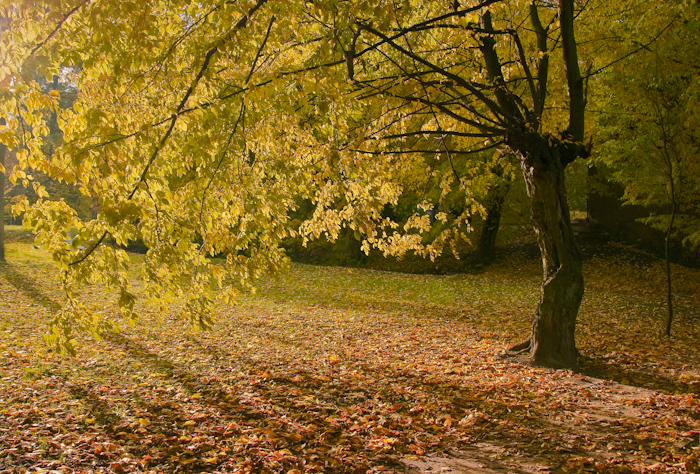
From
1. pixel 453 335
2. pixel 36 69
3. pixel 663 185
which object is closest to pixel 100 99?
pixel 36 69

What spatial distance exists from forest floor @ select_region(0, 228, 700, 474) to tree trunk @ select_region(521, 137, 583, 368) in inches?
19.7

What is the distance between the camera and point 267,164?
Answer: 5676mm

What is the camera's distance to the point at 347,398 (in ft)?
19.5

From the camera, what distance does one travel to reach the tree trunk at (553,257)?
695 cm

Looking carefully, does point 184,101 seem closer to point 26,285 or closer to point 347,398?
point 347,398

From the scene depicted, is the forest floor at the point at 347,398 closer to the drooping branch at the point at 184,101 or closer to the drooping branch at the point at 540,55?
the drooping branch at the point at 184,101

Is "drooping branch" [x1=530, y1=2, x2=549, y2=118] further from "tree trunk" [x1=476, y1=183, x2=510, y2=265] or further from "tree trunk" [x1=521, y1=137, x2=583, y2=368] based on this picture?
"tree trunk" [x1=476, y1=183, x2=510, y2=265]

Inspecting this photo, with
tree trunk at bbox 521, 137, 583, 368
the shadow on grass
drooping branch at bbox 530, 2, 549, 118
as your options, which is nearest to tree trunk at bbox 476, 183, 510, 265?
drooping branch at bbox 530, 2, 549, 118

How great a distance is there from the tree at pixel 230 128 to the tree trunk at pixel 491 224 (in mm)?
11847

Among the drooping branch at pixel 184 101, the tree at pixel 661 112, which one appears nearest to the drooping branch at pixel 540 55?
the tree at pixel 661 112

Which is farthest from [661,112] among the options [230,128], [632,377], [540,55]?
[230,128]

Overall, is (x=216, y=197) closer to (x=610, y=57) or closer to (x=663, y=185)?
(x=610, y=57)

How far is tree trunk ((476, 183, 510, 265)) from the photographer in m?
19.9

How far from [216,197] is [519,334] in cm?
722
